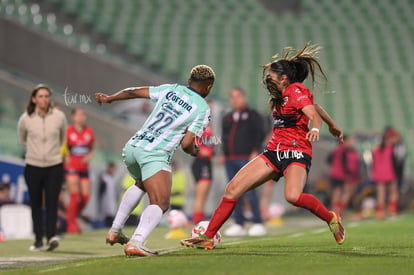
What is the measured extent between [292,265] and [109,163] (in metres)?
12.0

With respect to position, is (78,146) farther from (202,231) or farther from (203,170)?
(202,231)

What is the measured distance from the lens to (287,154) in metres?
9.41

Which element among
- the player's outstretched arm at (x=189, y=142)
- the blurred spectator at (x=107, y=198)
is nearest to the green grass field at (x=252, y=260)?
the player's outstretched arm at (x=189, y=142)

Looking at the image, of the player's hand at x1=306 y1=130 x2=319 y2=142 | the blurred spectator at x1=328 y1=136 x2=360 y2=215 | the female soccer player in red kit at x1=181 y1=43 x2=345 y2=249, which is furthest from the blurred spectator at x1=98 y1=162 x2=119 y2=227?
the player's hand at x1=306 y1=130 x2=319 y2=142

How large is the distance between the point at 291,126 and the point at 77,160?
7611mm

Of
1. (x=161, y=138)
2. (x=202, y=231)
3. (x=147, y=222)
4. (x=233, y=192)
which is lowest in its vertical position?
(x=202, y=231)

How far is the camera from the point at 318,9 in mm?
38750

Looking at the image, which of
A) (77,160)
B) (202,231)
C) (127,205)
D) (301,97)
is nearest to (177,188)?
(77,160)

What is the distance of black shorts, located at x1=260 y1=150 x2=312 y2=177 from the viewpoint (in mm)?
9383

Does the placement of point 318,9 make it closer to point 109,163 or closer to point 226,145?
point 109,163

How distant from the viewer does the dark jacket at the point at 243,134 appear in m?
15.2

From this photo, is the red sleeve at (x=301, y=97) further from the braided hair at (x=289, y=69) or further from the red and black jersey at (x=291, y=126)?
the braided hair at (x=289, y=69)

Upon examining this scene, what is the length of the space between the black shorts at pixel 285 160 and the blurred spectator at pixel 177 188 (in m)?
10.1

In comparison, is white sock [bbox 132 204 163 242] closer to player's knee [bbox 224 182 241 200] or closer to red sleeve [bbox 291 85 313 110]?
player's knee [bbox 224 182 241 200]
